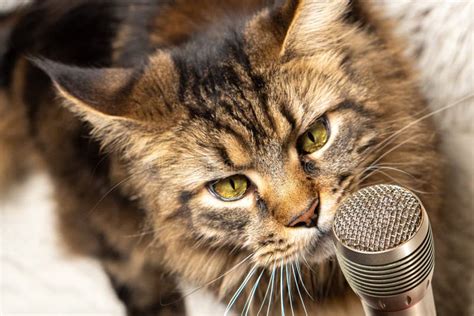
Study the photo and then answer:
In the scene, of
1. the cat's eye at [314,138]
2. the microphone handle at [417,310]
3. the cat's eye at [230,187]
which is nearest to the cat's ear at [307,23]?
the cat's eye at [314,138]

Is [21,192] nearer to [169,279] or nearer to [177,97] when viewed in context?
[169,279]

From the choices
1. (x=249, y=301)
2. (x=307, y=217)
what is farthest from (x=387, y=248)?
(x=249, y=301)

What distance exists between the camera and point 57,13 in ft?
5.41

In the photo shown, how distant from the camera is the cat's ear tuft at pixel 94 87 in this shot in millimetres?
1070

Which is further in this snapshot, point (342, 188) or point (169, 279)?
point (169, 279)

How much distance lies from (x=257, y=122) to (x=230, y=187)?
14cm

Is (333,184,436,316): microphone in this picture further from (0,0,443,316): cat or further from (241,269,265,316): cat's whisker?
(241,269,265,316): cat's whisker

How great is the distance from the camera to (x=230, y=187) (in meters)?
1.13

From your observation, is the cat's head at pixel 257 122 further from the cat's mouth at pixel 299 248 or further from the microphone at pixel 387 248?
the microphone at pixel 387 248

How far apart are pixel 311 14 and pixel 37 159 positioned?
41.1 inches

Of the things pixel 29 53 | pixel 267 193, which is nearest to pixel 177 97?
pixel 267 193

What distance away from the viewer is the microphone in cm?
73

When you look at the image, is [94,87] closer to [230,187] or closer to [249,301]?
[230,187]

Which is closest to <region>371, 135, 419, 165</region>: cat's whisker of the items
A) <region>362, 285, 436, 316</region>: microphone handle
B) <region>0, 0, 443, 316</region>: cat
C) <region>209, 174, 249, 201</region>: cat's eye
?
<region>0, 0, 443, 316</region>: cat
